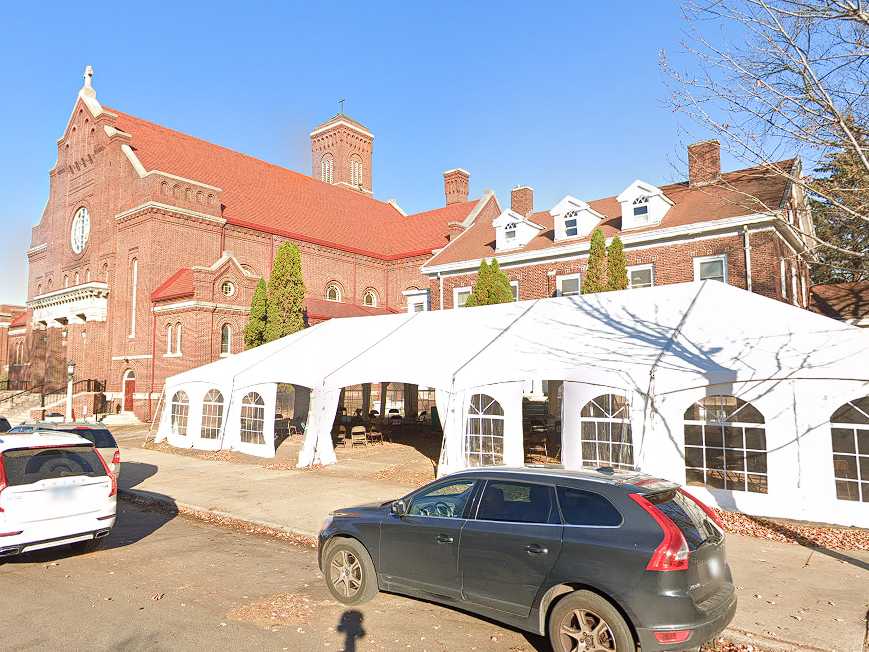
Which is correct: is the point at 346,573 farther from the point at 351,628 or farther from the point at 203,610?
the point at 203,610

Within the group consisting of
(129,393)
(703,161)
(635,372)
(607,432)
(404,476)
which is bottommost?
(404,476)

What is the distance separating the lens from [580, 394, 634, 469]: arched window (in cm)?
1128

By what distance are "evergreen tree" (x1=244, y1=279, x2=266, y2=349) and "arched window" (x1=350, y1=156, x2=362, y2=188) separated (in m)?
33.4

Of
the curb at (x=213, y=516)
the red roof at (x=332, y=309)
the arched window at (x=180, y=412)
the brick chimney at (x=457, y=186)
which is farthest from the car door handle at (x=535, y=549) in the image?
the brick chimney at (x=457, y=186)

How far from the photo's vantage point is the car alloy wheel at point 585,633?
180 inches

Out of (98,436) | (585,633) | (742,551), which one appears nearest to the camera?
(585,633)

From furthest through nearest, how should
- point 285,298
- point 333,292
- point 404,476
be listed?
point 333,292, point 285,298, point 404,476

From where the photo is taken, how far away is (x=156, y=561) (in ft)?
25.9

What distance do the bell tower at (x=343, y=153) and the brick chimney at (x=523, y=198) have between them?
2824cm

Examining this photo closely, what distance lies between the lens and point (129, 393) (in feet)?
105

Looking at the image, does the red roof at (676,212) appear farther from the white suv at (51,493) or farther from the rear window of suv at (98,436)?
the rear window of suv at (98,436)

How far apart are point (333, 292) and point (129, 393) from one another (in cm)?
1428

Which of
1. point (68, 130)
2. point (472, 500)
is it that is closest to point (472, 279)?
point (472, 500)

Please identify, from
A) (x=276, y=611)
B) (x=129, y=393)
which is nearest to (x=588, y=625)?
(x=276, y=611)
